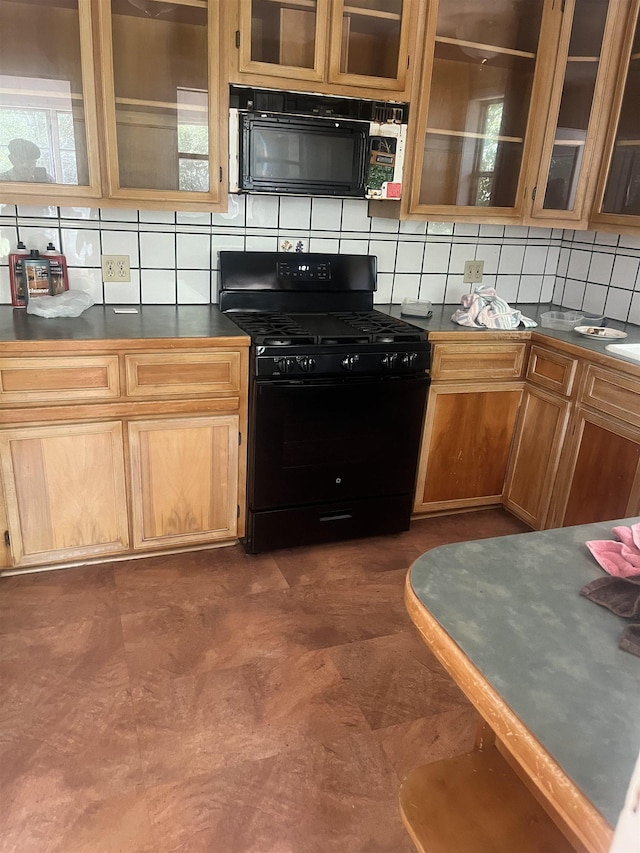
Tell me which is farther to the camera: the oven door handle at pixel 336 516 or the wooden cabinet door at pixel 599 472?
the oven door handle at pixel 336 516

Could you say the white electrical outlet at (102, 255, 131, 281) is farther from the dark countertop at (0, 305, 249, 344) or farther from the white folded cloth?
the white folded cloth

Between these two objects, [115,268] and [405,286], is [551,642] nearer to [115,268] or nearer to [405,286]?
[115,268]

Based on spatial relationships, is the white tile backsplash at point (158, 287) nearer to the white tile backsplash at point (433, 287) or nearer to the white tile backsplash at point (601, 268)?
the white tile backsplash at point (433, 287)

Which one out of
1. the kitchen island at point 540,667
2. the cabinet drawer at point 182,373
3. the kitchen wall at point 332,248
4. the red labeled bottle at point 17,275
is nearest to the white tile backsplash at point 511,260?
the kitchen wall at point 332,248

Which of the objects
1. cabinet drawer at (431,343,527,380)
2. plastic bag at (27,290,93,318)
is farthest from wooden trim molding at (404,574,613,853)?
plastic bag at (27,290,93,318)

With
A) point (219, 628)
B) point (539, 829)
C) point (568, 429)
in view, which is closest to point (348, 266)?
point (568, 429)

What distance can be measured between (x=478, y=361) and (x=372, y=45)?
1267 millimetres

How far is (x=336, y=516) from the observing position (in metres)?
2.50

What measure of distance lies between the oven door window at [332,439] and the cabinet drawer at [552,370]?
1.64 feet

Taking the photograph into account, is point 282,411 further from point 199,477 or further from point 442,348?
point 442,348

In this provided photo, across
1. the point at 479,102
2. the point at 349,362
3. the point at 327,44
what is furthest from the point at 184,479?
the point at 479,102

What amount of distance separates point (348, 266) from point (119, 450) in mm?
1295

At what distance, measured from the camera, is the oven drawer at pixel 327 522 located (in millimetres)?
2404

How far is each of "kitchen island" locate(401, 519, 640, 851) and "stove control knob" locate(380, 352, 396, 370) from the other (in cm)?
136
